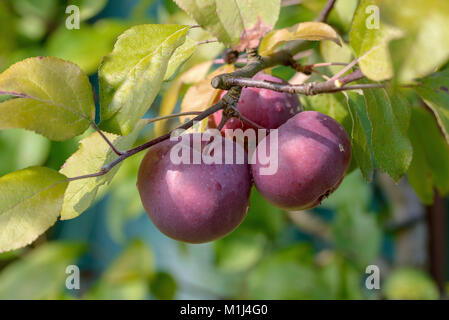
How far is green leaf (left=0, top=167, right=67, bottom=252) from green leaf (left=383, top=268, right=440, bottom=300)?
94 centimetres

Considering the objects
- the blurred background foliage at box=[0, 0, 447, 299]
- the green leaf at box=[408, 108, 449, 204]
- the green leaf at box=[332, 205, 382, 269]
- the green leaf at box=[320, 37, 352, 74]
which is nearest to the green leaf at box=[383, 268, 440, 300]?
the blurred background foliage at box=[0, 0, 447, 299]

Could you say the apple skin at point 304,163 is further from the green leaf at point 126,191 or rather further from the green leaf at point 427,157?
the green leaf at point 126,191

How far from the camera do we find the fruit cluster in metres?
0.42

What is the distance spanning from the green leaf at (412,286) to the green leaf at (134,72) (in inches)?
36.3

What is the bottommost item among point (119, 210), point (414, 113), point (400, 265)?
point (400, 265)

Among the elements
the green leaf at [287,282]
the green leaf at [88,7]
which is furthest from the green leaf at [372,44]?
the green leaf at [287,282]

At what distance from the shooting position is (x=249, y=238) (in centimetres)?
107

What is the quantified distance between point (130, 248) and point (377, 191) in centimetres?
73

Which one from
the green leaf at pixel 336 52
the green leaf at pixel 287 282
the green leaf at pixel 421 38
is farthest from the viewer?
the green leaf at pixel 287 282

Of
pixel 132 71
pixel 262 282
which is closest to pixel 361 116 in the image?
pixel 132 71

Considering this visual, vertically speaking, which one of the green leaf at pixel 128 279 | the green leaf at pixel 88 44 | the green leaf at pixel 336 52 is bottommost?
the green leaf at pixel 128 279

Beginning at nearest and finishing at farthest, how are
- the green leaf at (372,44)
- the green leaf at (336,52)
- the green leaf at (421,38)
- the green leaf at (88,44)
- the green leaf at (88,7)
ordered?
the green leaf at (421,38)
the green leaf at (372,44)
the green leaf at (336,52)
the green leaf at (88,7)
the green leaf at (88,44)

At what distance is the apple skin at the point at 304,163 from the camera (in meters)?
0.43
